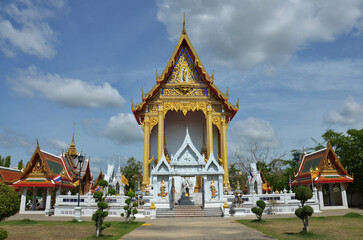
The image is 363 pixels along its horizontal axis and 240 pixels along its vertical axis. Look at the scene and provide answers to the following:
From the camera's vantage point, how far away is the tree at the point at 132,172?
2905 centimetres

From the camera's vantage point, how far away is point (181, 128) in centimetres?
2619

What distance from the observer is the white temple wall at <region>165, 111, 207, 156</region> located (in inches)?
1010

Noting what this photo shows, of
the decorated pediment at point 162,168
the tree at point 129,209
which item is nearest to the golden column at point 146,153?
the decorated pediment at point 162,168

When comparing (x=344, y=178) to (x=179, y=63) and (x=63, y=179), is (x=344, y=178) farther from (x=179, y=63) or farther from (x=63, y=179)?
(x=63, y=179)

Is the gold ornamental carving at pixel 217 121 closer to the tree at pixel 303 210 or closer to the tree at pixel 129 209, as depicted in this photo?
the tree at pixel 129 209

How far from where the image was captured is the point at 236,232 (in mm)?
8703

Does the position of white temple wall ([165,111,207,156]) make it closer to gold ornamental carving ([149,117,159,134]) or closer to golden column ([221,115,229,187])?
golden column ([221,115,229,187])

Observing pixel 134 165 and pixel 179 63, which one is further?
pixel 134 165

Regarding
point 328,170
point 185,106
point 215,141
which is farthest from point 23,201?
point 328,170

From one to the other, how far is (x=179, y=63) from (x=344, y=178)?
14.3 m

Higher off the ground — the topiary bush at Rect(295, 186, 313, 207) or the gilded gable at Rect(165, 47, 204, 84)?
the gilded gable at Rect(165, 47, 204, 84)

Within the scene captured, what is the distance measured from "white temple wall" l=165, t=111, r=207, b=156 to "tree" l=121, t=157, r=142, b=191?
575 cm

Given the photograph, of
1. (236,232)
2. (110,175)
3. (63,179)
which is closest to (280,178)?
(110,175)

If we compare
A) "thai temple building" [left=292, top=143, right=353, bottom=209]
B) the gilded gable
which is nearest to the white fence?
"thai temple building" [left=292, top=143, right=353, bottom=209]
